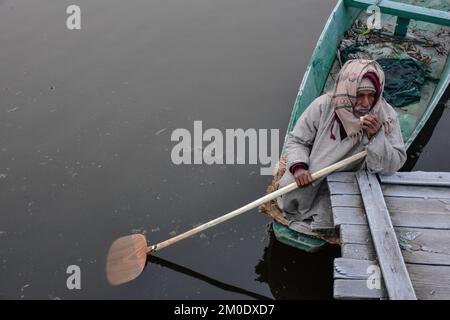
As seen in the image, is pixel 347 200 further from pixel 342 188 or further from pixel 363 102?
pixel 363 102

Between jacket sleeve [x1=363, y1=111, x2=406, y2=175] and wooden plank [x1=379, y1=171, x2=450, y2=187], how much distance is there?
68mm

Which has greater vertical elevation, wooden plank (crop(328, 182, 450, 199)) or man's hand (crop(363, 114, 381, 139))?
man's hand (crop(363, 114, 381, 139))

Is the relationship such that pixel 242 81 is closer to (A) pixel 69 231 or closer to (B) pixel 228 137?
(B) pixel 228 137

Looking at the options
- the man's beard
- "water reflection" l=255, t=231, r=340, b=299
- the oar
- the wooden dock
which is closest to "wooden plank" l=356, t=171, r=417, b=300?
the wooden dock

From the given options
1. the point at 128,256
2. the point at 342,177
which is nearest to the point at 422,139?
the point at 342,177

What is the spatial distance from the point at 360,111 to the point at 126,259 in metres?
2.68

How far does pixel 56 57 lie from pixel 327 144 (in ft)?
17.3

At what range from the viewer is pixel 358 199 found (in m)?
3.71

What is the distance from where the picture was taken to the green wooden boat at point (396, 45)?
222 inches

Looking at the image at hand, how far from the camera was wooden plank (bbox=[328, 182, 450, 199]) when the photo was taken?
3.71 m

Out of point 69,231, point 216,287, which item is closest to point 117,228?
point 69,231

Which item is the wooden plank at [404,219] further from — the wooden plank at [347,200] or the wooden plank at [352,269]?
the wooden plank at [352,269]
